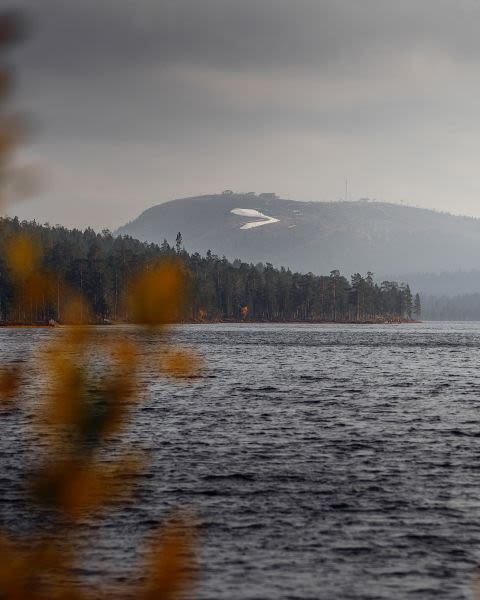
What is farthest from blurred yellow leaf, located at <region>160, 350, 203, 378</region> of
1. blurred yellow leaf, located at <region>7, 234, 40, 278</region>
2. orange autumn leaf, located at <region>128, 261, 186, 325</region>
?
blurred yellow leaf, located at <region>7, 234, 40, 278</region>

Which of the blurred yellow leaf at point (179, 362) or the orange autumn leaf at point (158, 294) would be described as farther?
the blurred yellow leaf at point (179, 362)

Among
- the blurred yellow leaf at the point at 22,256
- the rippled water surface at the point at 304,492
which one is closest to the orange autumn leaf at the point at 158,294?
the rippled water surface at the point at 304,492

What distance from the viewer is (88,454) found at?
3523 mm

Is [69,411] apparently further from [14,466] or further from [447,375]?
[447,375]

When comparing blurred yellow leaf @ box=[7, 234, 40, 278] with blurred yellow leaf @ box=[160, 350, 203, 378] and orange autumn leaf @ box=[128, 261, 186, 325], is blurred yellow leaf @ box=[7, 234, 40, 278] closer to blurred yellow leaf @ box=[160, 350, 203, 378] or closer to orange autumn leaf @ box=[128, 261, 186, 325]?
orange autumn leaf @ box=[128, 261, 186, 325]

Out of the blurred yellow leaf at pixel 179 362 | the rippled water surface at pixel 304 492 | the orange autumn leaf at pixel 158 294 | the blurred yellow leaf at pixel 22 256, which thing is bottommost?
the rippled water surface at pixel 304 492

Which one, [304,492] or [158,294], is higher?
[158,294]

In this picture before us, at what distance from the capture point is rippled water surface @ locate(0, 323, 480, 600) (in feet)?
46.5

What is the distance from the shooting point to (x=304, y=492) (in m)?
20.5

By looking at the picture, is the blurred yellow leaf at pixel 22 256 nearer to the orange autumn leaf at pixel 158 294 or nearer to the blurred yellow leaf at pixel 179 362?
the orange autumn leaf at pixel 158 294

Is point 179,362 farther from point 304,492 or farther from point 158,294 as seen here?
point 304,492

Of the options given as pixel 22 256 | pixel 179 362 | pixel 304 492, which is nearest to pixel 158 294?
pixel 179 362

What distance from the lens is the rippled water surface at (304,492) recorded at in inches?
558

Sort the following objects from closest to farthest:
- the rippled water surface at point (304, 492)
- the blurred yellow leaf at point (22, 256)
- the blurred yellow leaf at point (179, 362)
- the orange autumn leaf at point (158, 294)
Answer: the orange autumn leaf at point (158, 294) < the blurred yellow leaf at point (179, 362) < the blurred yellow leaf at point (22, 256) < the rippled water surface at point (304, 492)
